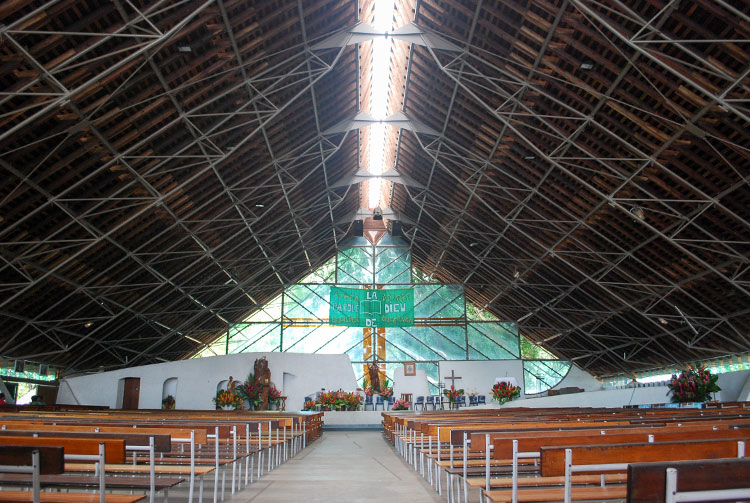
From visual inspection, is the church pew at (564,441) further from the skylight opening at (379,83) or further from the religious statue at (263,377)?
the religious statue at (263,377)

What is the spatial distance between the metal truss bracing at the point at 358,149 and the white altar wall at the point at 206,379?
48.2 inches

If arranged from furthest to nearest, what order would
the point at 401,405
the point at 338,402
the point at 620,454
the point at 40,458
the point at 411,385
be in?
the point at 411,385 → the point at 338,402 → the point at 401,405 → the point at 620,454 → the point at 40,458

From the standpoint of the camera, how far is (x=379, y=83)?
56.5 ft

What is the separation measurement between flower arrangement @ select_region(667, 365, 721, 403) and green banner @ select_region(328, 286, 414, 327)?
1116cm

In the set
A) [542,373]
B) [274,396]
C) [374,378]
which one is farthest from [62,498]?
[542,373]

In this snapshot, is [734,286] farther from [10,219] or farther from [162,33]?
[10,219]

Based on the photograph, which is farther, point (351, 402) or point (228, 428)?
point (351, 402)

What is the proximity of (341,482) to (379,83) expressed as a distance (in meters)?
12.9

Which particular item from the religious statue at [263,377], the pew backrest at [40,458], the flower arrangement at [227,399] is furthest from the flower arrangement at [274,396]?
the pew backrest at [40,458]

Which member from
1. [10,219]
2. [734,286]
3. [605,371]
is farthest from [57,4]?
[605,371]

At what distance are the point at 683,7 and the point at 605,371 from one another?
794 inches

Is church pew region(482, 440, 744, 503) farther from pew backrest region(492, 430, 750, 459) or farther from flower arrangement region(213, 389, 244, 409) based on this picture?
flower arrangement region(213, 389, 244, 409)

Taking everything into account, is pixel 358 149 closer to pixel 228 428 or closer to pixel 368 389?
pixel 368 389

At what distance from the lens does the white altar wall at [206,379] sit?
19.8 m
